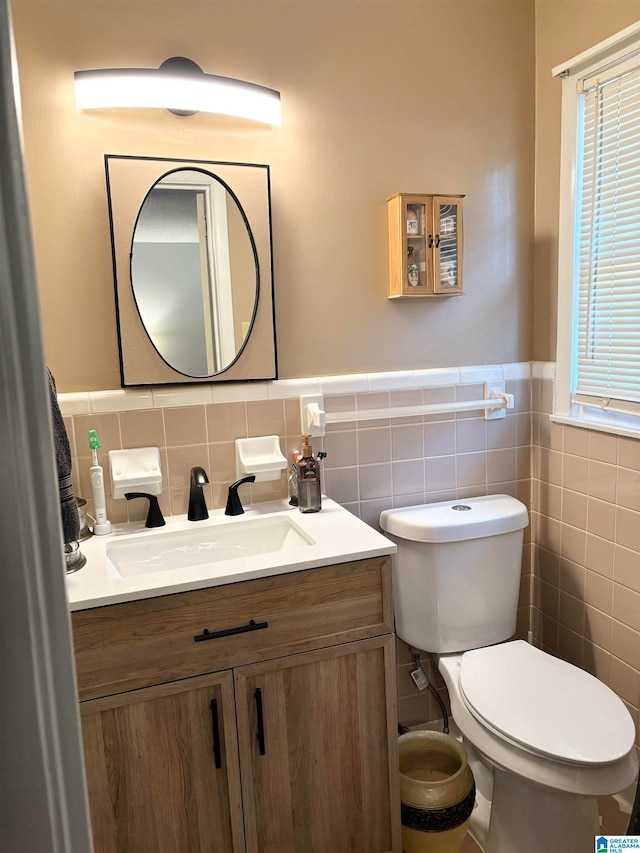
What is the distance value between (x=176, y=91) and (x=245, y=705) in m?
1.49

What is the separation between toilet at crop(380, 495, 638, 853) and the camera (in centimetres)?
139

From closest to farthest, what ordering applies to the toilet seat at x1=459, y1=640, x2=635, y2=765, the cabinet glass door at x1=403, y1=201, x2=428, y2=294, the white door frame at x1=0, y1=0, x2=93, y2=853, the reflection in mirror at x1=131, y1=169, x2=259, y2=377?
the white door frame at x1=0, y1=0, x2=93, y2=853 → the toilet seat at x1=459, y1=640, x2=635, y2=765 → the reflection in mirror at x1=131, y1=169, x2=259, y2=377 → the cabinet glass door at x1=403, y1=201, x2=428, y2=294

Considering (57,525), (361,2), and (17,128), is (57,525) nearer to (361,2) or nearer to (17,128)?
(17,128)

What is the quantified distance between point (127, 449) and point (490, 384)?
1.18 m

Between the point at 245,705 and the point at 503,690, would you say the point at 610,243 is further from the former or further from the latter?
the point at 245,705

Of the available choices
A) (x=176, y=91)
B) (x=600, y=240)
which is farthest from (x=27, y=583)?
(x=600, y=240)

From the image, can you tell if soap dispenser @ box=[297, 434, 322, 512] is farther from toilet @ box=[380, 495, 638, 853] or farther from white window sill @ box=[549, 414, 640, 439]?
white window sill @ box=[549, 414, 640, 439]

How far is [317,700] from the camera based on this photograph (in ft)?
4.76

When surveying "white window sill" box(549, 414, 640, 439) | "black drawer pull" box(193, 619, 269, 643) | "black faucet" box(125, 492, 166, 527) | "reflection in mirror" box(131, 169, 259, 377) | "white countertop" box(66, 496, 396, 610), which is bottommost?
"black drawer pull" box(193, 619, 269, 643)

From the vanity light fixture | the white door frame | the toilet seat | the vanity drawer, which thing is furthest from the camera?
the vanity light fixture

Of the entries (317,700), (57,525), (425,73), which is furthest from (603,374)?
(57,525)

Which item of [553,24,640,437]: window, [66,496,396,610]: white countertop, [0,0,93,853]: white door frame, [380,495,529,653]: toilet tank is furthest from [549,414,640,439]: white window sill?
[0,0,93,853]: white door frame

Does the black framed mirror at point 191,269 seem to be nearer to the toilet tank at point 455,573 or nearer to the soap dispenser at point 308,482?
the soap dispenser at point 308,482

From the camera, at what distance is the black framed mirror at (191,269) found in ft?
5.33
